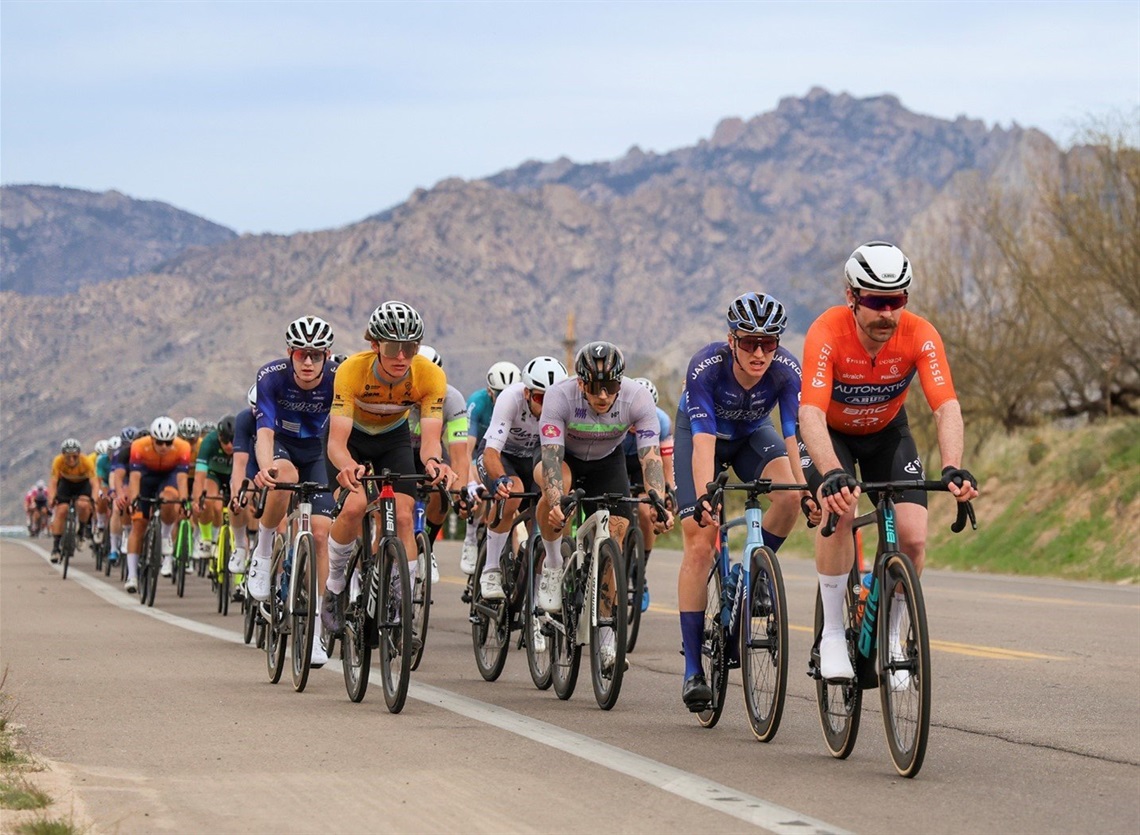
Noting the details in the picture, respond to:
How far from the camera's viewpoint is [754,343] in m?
9.83

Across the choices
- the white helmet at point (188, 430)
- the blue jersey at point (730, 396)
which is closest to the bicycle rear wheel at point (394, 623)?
the blue jersey at point (730, 396)

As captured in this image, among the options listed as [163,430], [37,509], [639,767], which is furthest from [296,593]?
[37,509]

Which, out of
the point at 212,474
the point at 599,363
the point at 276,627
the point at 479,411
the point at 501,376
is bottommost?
the point at 276,627

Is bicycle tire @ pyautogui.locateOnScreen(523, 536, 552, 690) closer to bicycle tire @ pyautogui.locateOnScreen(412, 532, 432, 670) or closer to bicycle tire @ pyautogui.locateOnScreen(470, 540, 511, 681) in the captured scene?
bicycle tire @ pyautogui.locateOnScreen(470, 540, 511, 681)

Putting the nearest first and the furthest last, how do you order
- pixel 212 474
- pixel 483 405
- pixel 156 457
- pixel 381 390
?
1. pixel 381 390
2. pixel 483 405
3. pixel 212 474
4. pixel 156 457

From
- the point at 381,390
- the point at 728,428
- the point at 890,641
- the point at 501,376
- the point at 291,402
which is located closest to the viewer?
the point at 890,641

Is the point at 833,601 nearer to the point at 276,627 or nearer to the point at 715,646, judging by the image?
the point at 715,646

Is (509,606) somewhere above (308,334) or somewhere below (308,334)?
below

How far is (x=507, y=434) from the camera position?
42.7 ft

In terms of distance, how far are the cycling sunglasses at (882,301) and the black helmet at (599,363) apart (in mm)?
2776

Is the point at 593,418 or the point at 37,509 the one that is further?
the point at 37,509

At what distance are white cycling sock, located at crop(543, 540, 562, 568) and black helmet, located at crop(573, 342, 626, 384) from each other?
1279 millimetres

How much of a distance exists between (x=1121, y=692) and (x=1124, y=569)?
15254 mm

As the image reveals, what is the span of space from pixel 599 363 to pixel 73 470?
2224cm
